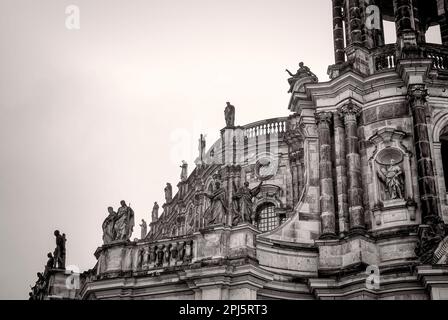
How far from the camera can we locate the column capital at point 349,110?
2620 centimetres

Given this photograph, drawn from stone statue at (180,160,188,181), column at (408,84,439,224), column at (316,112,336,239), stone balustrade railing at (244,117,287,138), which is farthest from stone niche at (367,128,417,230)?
stone statue at (180,160,188,181)

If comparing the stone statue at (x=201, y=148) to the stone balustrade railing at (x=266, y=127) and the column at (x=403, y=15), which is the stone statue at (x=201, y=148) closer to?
the stone balustrade railing at (x=266, y=127)

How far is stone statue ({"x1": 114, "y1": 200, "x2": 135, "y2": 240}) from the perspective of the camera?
24.2m

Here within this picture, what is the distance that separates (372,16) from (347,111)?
6005 mm

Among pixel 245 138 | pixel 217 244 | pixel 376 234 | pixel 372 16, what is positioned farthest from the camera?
pixel 245 138

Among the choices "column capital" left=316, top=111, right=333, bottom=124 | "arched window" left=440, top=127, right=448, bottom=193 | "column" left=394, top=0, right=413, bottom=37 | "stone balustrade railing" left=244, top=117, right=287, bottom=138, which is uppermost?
"stone balustrade railing" left=244, top=117, right=287, bottom=138

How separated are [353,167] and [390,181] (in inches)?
53.4

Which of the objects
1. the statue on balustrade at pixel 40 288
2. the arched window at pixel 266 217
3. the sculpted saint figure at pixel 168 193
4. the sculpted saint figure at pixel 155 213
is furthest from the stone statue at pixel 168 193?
the statue on balustrade at pixel 40 288

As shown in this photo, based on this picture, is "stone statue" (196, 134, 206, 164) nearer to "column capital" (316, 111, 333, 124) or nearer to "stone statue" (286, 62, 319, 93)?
"stone statue" (286, 62, 319, 93)

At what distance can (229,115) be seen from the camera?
4162 centimetres

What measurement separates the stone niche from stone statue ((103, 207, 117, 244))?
8.84 m
